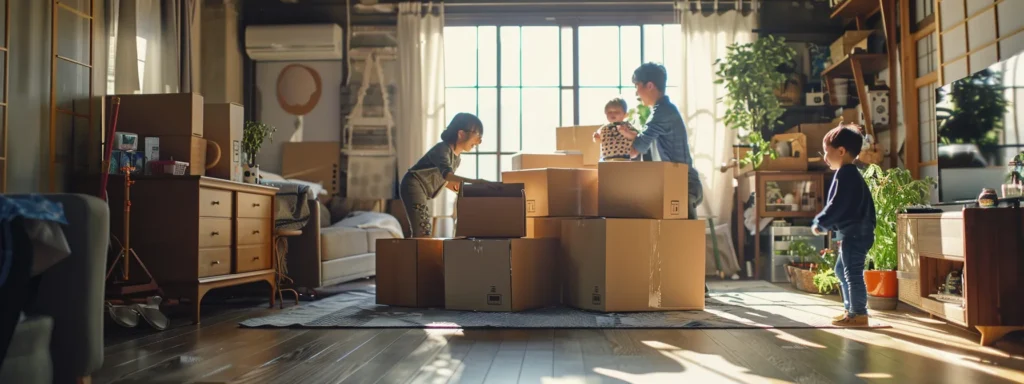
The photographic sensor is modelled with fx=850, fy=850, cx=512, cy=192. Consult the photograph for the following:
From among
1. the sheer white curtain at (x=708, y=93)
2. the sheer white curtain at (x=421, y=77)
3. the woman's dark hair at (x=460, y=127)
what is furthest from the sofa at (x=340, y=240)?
the sheer white curtain at (x=708, y=93)

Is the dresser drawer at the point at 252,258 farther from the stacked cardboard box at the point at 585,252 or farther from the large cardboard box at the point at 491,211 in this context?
the large cardboard box at the point at 491,211

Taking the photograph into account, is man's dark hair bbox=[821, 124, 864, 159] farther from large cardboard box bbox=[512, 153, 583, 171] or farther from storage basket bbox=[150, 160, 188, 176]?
storage basket bbox=[150, 160, 188, 176]

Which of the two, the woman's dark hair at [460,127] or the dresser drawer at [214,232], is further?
the woman's dark hair at [460,127]

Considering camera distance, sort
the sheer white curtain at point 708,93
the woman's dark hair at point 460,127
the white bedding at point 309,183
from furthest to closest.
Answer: the sheer white curtain at point 708,93
the white bedding at point 309,183
the woman's dark hair at point 460,127

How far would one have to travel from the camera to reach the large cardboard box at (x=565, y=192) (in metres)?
4.08

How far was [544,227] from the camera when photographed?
13.5 ft

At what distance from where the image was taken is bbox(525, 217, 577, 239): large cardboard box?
405 centimetres

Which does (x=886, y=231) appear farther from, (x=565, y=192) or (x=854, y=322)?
(x=565, y=192)

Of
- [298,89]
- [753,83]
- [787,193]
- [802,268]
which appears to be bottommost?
[802,268]

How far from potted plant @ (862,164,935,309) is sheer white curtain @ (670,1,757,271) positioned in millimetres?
2234

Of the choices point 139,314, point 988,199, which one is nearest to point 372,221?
point 139,314

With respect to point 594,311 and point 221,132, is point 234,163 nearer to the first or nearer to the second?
point 221,132

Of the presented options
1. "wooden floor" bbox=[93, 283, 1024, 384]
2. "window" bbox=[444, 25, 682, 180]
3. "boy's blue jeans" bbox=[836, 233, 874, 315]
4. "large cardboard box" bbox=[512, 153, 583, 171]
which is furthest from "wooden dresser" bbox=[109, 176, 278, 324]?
"window" bbox=[444, 25, 682, 180]

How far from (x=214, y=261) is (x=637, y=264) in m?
1.82
